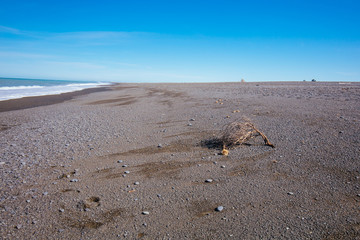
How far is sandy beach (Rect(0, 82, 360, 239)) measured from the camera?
3109 millimetres

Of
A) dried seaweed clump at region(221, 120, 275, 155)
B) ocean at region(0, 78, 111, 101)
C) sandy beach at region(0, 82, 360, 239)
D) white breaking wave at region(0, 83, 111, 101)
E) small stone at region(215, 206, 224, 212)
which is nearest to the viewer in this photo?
sandy beach at region(0, 82, 360, 239)

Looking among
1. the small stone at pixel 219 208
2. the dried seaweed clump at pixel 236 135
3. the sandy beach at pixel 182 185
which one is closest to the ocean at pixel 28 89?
the sandy beach at pixel 182 185

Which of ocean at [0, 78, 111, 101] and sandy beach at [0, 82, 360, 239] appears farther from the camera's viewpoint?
ocean at [0, 78, 111, 101]

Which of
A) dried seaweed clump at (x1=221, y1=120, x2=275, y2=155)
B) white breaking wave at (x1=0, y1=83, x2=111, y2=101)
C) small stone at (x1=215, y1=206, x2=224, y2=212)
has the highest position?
white breaking wave at (x1=0, y1=83, x2=111, y2=101)

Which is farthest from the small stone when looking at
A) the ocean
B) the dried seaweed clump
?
the ocean

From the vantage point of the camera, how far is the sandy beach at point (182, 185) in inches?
122

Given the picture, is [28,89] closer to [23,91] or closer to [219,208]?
[23,91]

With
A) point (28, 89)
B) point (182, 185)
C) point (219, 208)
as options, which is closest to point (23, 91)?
point (28, 89)

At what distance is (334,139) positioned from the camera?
587 cm

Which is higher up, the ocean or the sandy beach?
the ocean

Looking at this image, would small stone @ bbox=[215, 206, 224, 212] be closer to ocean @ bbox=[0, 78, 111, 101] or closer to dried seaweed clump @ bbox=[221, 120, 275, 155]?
dried seaweed clump @ bbox=[221, 120, 275, 155]

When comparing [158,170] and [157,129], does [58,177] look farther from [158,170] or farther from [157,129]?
[157,129]

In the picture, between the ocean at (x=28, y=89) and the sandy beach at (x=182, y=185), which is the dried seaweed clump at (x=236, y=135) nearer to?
the sandy beach at (x=182, y=185)

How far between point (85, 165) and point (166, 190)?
2300 millimetres
